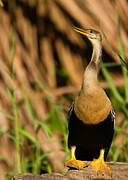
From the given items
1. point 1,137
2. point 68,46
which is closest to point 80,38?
point 68,46

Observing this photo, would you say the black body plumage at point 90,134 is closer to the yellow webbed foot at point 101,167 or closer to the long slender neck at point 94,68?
the yellow webbed foot at point 101,167

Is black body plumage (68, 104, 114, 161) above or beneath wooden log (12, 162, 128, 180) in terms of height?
above

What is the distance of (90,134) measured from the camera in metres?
3.77

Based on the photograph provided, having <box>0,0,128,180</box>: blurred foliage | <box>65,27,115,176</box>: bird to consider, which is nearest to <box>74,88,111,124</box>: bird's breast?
<box>65,27,115,176</box>: bird

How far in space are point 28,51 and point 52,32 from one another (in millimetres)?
581

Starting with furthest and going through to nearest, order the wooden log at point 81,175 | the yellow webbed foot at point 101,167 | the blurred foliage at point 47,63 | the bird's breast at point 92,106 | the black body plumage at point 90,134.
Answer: the blurred foliage at point 47,63 → the black body plumage at point 90,134 → the bird's breast at point 92,106 → the yellow webbed foot at point 101,167 → the wooden log at point 81,175

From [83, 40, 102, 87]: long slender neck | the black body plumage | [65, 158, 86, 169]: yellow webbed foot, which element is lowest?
[65, 158, 86, 169]: yellow webbed foot

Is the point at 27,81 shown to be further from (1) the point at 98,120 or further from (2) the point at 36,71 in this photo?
(1) the point at 98,120

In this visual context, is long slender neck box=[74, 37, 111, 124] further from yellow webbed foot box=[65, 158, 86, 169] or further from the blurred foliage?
the blurred foliage

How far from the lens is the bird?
3570 millimetres

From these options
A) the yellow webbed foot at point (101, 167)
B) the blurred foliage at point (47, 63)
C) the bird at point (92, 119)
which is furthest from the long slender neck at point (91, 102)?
the blurred foliage at point (47, 63)

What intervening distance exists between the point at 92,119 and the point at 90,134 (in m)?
0.21

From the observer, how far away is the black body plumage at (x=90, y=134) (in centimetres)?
372

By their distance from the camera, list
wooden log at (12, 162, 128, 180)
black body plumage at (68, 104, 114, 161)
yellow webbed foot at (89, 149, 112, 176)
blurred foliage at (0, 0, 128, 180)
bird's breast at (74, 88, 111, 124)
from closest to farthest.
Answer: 1. wooden log at (12, 162, 128, 180)
2. yellow webbed foot at (89, 149, 112, 176)
3. bird's breast at (74, 88, 111, 124)
4. black body plumage at (68, 104, 114, 161)
5. blurred foliage at (0, 0, 128, 180)
